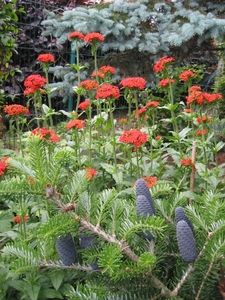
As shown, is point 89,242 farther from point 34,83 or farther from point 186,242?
point 34,83

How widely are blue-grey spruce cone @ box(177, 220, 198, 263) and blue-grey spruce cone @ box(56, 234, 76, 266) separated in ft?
0.83

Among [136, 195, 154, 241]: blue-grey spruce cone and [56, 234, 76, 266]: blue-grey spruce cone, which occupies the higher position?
[136, 195, 154, 241]: blue-grey spruce cone

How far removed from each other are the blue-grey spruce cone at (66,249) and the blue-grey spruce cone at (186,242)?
0.25 metres

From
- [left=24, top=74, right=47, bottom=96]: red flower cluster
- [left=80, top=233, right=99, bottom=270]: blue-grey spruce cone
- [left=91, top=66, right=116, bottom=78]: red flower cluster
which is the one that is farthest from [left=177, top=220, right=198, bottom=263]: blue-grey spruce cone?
[left=91, top=66, right=116, bottom=78]: red flower cluster

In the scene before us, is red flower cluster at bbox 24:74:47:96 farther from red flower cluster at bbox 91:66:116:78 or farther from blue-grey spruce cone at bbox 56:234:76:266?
blue-grey spruce cone at bbox 56:234:76:266

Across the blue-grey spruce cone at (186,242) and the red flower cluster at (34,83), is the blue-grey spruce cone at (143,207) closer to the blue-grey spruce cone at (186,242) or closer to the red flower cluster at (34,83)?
the blue-grey spruce cone at (186,242)

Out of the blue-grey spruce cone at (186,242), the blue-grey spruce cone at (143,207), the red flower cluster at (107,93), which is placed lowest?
the red flower cluster at (107,93)

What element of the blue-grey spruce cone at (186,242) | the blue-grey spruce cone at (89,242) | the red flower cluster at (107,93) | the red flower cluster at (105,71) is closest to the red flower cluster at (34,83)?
the red flower cluster at (107,93)

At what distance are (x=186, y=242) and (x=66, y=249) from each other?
28cm

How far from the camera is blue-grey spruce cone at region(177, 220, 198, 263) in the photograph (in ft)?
2.74

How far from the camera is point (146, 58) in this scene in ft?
16.4

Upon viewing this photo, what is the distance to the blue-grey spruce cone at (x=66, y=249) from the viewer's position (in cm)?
93

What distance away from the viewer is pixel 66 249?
945 mm

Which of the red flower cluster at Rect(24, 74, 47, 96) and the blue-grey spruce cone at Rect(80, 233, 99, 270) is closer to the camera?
the blue-grey spruce cone at Rect(80, 233, 99, 270)
